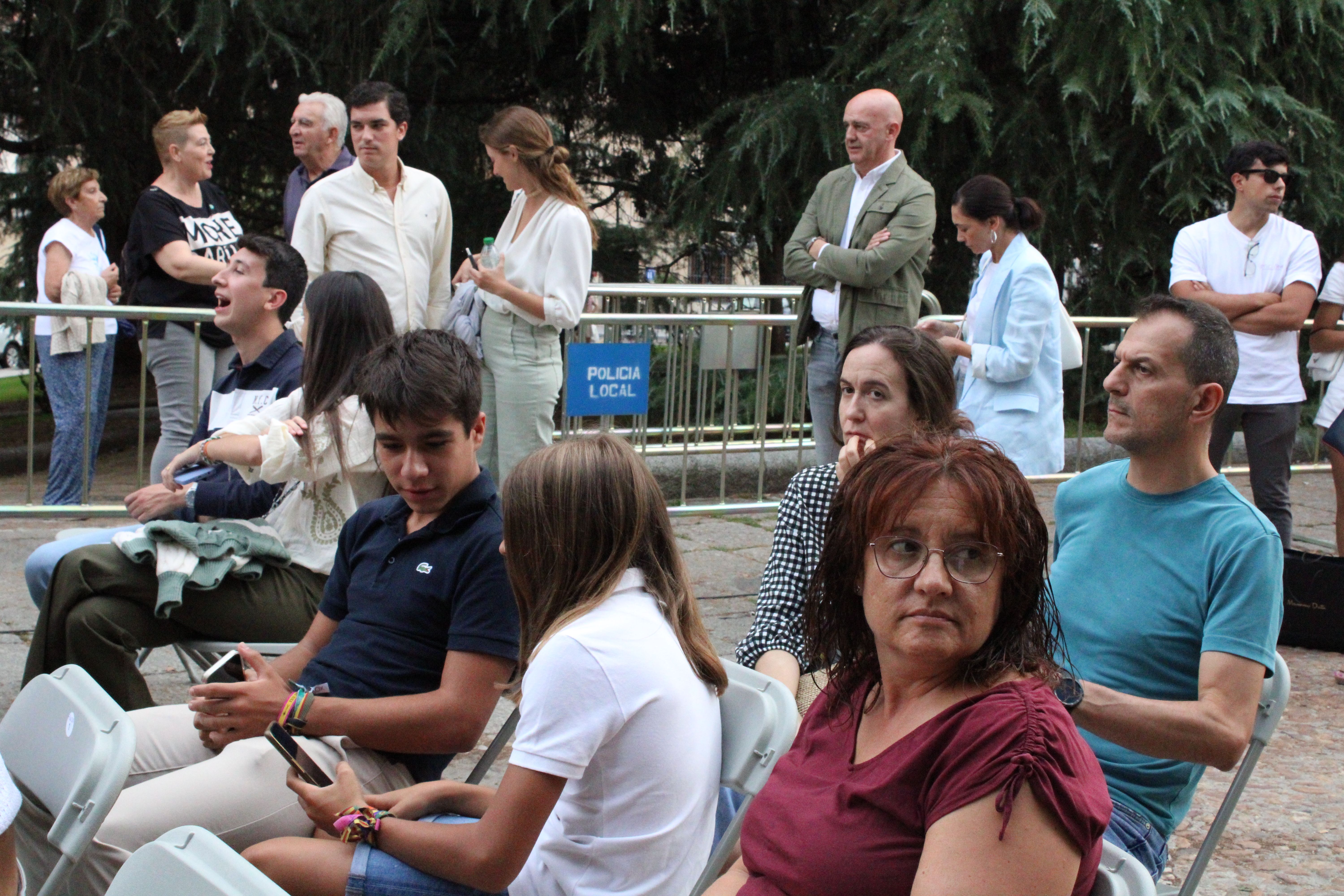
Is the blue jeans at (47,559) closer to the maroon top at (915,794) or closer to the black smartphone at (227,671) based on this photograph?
the black smartphone at (227,671)

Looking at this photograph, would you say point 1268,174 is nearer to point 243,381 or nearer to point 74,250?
point 243,381

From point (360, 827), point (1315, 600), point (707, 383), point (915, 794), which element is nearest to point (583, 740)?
point (360, 827)

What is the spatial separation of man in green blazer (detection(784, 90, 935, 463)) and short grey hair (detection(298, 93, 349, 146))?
2190 millimetres

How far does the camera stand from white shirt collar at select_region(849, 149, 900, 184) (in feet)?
18.0

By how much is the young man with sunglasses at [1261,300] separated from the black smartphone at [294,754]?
14.5 ft

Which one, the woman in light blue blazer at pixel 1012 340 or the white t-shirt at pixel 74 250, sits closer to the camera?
the woman in light blue blazer at pixel 1012 340

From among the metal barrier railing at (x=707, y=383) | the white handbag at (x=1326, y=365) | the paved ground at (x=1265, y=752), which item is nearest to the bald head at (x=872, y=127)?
the metal barrier railing at (x=707, y=383)

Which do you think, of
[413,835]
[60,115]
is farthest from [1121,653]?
[60,115]

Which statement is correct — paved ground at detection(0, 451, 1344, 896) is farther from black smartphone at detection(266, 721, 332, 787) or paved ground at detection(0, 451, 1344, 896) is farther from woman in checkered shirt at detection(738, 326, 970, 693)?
black smartphone at detection(266, 721, 332, 787)

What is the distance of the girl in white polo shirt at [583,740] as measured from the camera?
80.3 inches

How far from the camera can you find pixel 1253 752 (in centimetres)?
238

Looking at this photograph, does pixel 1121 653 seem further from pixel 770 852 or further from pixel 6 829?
pixel 6 829

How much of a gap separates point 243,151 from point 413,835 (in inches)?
356

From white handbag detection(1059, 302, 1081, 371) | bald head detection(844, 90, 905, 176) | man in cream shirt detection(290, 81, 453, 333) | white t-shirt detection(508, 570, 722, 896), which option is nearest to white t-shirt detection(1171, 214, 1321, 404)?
white handbag detection(1059, 302, 1081, 371)
